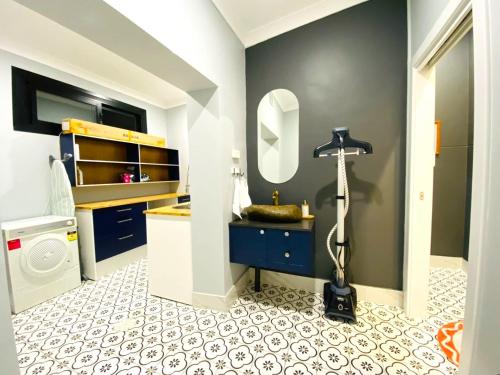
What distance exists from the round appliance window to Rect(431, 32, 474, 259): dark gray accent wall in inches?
166

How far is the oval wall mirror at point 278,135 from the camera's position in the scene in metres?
2.18

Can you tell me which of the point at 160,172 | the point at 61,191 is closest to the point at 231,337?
the point at 61,191

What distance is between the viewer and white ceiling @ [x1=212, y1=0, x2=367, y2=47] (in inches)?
71.3

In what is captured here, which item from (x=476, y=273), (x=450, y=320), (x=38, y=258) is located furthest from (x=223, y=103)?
(x=450, y=320)

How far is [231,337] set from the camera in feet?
5.24

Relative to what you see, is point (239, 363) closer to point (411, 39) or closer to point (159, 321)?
point (159, 321)

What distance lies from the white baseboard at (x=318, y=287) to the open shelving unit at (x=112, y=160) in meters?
2.52

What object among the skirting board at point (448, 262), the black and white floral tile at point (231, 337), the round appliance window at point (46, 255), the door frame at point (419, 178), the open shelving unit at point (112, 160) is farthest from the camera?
the open shelving unit at point (112, 160)

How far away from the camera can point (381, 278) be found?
6.43 feet

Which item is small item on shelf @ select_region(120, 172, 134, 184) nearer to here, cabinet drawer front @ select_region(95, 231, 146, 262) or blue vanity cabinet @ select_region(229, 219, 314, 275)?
cabinet drawer front @ select_region(95, 231, 146, 262)

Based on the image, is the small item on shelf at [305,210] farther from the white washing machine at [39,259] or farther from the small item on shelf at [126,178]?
the small item on shelf at [126,178]

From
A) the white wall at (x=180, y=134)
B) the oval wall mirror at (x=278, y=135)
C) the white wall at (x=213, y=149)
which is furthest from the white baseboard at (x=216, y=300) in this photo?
the white wall at (x=180, y=134)

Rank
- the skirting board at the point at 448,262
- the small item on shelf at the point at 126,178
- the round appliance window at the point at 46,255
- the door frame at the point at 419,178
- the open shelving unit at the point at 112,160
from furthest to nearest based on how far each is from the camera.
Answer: the small item on shelf at the point at 126,178 < the open shelving unit at the point at 112,160 < the skirting board at the point at 448,262 < the round appliance window at the point at 46,255 < the door frame at the point at 419,178

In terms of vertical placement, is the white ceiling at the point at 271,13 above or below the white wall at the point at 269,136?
above
